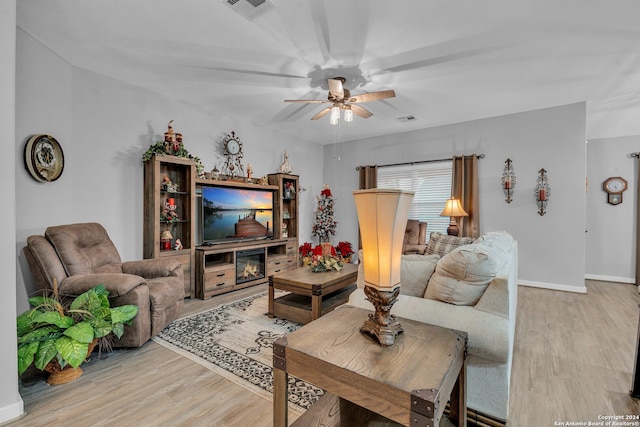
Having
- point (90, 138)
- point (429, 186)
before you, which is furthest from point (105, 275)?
point (429, 186)

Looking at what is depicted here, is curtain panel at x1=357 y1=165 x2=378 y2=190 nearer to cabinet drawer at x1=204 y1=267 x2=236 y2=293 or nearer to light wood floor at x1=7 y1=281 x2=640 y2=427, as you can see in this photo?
cabinet drawer at x1=204 y1=267 x2=236 y2=293

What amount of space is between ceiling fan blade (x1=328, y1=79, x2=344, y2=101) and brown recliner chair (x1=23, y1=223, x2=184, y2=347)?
251 centimetres

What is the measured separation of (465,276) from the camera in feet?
5.60

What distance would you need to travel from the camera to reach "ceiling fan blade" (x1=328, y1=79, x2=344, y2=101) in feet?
9.73

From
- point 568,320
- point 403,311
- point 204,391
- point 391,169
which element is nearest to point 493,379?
point 403,311

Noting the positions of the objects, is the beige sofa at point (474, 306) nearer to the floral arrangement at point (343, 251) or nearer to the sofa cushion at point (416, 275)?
the sofa cushion at point (416, 275)

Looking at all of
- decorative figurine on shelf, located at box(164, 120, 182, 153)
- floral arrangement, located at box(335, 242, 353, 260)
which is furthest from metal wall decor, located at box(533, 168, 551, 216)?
decorative figurine on shelf, located at box(164, 120, 182, 153)

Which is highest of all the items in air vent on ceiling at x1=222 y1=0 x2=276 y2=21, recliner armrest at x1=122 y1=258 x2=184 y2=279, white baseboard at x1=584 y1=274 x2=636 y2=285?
air vent on ceiling at x1=222 y1=0 x2=276 y2=21

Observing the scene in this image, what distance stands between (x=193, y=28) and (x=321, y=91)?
1759mm

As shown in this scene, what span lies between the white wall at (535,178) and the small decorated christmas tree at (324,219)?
1.84 metres

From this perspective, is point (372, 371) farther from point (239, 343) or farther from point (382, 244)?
point (239, 343)

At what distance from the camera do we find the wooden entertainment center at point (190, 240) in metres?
3.61

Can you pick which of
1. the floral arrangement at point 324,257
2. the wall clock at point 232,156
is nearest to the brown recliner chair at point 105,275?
the floral arrangement at point 324,257

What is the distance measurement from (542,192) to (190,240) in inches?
206
